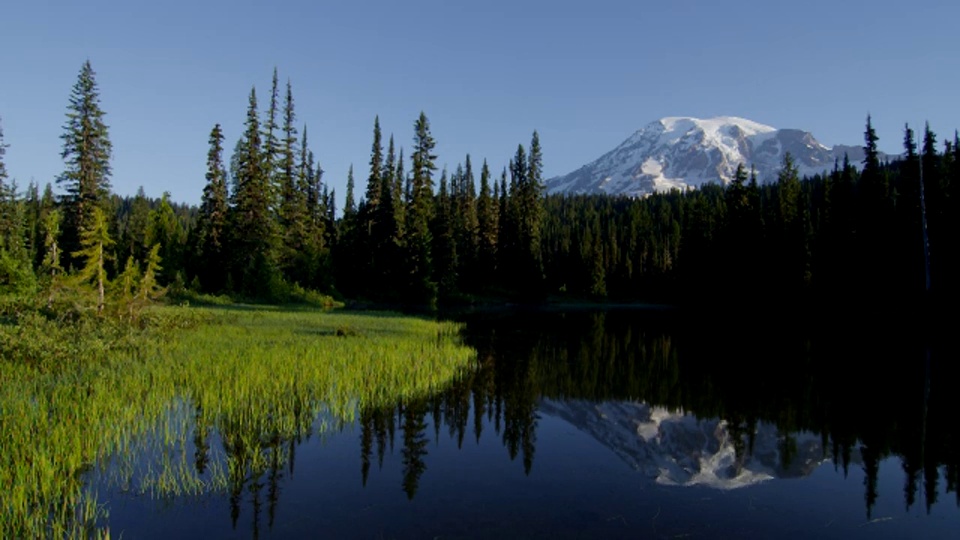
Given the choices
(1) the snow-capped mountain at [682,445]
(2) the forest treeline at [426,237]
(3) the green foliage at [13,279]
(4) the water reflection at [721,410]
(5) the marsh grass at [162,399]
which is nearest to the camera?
(5) the marsh grass at [162,399]

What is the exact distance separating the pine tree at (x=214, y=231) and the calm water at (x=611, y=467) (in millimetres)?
38888

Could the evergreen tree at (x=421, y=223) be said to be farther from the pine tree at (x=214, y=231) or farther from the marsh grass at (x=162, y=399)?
the marsh grass at (x=162, y=399)

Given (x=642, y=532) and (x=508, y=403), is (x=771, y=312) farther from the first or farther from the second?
(x=642, y=532)

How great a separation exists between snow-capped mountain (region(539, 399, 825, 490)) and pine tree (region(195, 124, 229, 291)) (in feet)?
142

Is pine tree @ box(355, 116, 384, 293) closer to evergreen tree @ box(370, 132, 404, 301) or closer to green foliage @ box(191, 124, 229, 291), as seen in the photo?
evergreen tree @ box(370, 132, 404, 301)

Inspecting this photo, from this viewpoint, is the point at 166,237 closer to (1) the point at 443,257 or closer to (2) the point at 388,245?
(2) the point at 388,245

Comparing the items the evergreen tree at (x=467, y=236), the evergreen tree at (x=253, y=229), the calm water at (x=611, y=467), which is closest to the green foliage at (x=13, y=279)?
the evergreen tree at (x=253, y=229)

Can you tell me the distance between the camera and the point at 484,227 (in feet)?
297

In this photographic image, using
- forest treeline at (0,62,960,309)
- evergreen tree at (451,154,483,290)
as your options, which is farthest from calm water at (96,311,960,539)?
evergreen tree at (451,154,483,290)

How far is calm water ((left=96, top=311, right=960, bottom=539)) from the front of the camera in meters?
8.98

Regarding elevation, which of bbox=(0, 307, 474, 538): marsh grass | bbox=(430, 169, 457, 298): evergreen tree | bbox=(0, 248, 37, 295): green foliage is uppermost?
bbox=(430, 169, 457, 298): evergreen tree

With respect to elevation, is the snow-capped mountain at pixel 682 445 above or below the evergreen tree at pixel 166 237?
below

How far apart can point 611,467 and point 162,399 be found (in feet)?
34.5

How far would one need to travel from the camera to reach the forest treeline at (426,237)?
4941 centimetres
